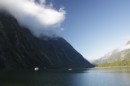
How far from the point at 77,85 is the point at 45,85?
11.3 m

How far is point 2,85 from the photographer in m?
71.7

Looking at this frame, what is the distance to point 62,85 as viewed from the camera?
258 feet

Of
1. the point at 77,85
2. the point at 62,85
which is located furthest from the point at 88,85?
the point at 62,85

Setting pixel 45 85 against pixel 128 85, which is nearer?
pixel 128 85

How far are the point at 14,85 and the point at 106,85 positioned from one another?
29.6m

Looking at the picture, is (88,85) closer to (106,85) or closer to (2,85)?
(106,85)

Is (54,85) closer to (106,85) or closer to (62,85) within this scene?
(62,85)

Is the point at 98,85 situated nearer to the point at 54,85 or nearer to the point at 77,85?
the point at 77,85

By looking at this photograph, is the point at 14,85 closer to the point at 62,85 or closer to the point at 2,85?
the point at 2,85

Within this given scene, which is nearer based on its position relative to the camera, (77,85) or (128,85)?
(128,85)

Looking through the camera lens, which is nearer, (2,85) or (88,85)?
(2,85)

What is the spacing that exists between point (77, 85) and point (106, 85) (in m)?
10.1

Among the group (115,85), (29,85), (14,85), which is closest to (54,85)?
(29,85)

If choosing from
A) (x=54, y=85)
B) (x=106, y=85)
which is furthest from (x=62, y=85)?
(x=106, y=85)
